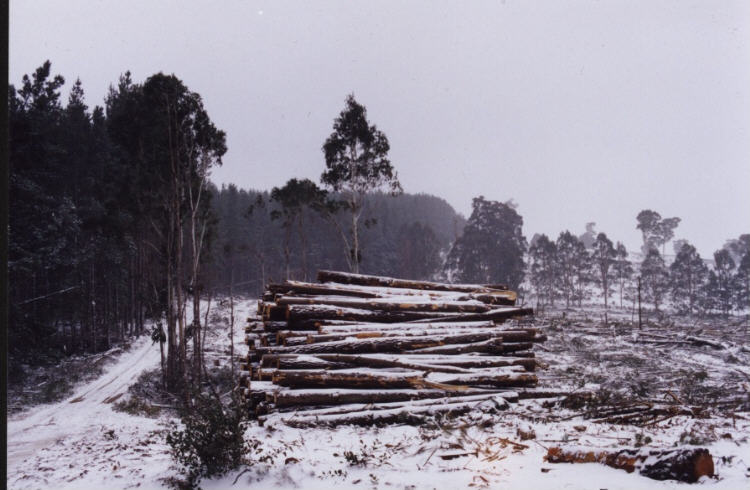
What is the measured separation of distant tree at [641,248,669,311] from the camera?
192ft

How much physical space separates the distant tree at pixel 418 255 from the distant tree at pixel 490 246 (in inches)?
198

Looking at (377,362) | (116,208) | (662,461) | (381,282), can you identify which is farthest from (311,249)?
(662,461)

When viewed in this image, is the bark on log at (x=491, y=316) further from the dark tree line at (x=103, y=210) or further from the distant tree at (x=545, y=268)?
the distant tree at (x=545, y=268)

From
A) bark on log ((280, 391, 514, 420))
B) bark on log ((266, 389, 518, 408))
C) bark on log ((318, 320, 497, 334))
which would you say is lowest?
bark on log ((280, 391, 514, 420))

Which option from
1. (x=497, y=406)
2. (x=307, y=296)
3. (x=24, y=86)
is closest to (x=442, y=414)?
(x=497, y=406)

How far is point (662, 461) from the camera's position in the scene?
344 centimetres

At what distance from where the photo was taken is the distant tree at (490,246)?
52375 millimetres

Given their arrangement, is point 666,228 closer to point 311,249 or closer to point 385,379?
point 311,249

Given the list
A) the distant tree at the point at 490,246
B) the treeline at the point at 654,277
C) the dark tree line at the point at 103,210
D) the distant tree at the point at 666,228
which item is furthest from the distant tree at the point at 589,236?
the dark tree line at the point at 103,210

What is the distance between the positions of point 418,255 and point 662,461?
57.7 meters

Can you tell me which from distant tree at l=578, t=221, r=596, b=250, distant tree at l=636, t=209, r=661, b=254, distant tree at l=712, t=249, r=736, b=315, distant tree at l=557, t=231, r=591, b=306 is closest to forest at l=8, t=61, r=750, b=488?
distant tree at l=557, t=231, r=591, b=306

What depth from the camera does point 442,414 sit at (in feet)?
20.3

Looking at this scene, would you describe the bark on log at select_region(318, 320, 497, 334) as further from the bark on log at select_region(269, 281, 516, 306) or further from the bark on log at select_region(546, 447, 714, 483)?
the bark on log at select_region(546, 447, 714, 483)

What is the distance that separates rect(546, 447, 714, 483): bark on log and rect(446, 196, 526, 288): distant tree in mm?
49630
